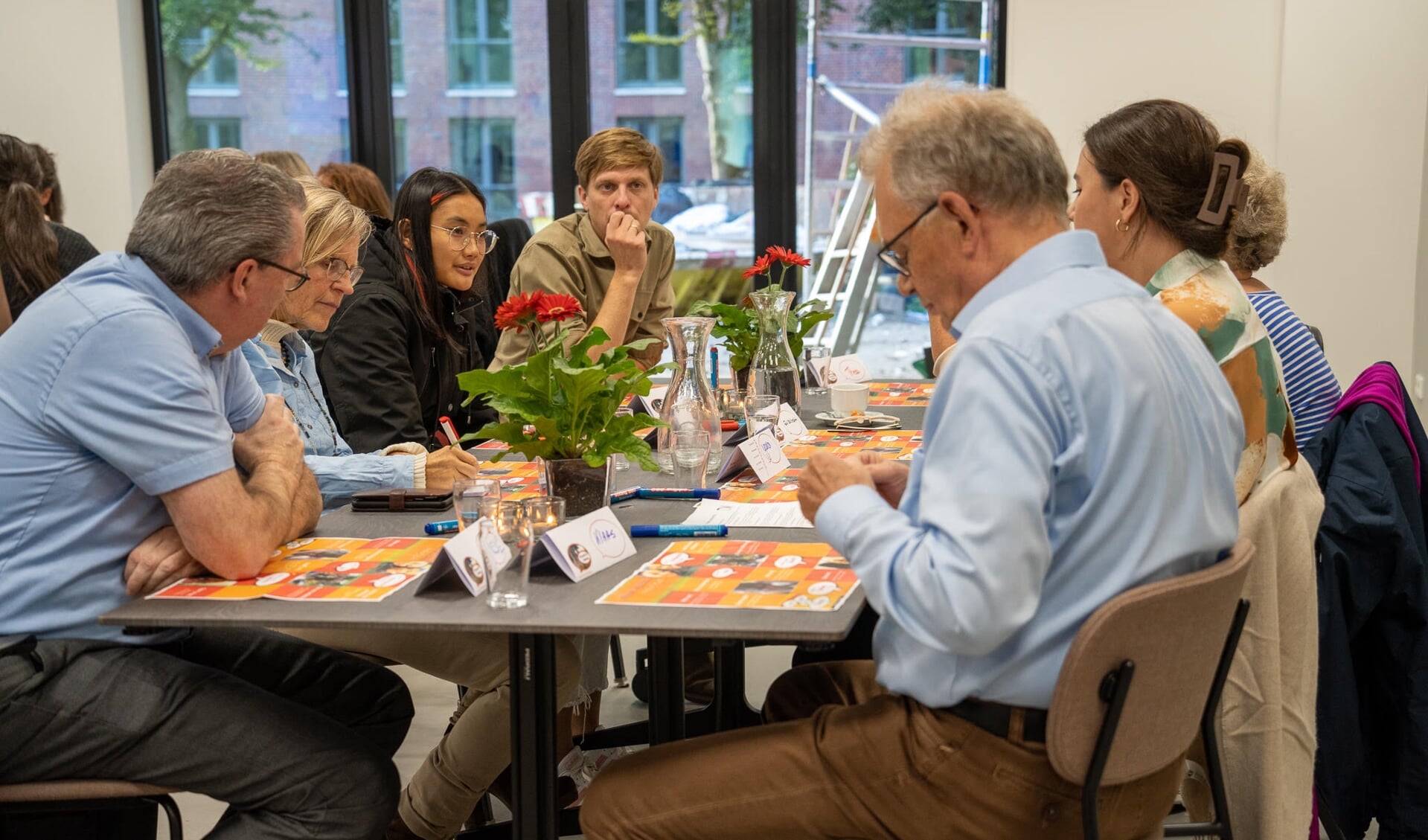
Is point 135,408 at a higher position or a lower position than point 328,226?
lower

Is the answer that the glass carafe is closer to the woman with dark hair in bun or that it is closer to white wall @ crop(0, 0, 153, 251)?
the woman with dark hair in bun

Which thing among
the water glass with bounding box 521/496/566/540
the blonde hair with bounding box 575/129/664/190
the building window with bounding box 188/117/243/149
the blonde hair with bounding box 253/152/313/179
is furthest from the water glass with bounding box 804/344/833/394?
the building window with bounding box 188/117/243/149

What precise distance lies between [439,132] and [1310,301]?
4.05m

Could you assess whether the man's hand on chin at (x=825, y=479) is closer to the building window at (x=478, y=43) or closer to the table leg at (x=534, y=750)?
the table leg at (x=534, y=750)

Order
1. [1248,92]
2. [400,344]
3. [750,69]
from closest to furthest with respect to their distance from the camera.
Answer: [400,344] < [1248,92] < [750,69]

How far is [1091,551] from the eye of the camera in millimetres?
1314

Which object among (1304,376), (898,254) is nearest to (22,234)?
(898,254)

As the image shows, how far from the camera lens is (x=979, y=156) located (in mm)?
1388

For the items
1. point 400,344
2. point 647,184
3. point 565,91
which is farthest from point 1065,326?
point 565,91

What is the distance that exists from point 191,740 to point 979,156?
125 cm

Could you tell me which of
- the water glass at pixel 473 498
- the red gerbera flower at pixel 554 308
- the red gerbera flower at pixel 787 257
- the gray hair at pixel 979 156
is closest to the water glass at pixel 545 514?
the water glass at pixel 473 498

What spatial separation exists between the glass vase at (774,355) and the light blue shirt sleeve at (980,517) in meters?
1.62

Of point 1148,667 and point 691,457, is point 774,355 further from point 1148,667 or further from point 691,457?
point 1148,667

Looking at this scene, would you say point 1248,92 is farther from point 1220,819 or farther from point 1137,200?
point 1220,819
